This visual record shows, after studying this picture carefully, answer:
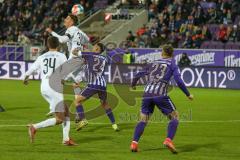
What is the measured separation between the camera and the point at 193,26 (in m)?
34.8

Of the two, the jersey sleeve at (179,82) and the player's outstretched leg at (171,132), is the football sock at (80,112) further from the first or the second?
the jersey sleeve at (179,82)

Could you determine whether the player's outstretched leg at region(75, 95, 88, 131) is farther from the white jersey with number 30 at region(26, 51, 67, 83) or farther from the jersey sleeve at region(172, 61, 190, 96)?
the jersey sleeve at region(172, 61, 190, 96)

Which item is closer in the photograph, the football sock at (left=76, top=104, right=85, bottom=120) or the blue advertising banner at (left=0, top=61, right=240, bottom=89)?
the football sock at (left=76, top=104, right=85, bottom=120)

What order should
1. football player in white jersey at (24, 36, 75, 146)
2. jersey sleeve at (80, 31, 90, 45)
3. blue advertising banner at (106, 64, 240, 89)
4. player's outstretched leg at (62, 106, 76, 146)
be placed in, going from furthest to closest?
blue advertising banner at (106, 64, 240, 89), jersey sleeve at (80, 31, 90, 45), player's outstretched leg at (62, 106, 76, 146), football player in white jersey at (24, 36, 75, 146)

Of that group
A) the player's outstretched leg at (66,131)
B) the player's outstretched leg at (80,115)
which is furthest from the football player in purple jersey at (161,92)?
the player's outstretched leg at (80,115)

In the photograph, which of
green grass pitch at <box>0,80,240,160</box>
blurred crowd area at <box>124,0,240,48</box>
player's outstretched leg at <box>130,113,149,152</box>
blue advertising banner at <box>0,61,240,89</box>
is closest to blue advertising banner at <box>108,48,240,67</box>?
blurred crowd area at <box>124,0,240,48</box>

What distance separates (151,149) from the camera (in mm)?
12844

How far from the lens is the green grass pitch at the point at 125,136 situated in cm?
1215

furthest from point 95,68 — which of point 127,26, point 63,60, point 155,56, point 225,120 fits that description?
point 127,26

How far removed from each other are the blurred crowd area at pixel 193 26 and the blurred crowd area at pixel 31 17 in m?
6.63

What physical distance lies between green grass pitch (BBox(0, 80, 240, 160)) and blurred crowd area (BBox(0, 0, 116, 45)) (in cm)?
1862

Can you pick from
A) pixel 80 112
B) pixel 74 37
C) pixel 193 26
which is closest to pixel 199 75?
pixel 193 26

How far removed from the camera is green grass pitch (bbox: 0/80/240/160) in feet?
39.9

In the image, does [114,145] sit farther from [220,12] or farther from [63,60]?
[220,12]
